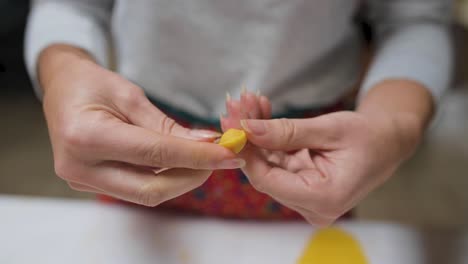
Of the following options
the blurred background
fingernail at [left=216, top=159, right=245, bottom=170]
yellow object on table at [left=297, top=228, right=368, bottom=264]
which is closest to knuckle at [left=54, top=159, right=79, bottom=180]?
fingernail at [left=216, top=159, right=245, bottom=170]

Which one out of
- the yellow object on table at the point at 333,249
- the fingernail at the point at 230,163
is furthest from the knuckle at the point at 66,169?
the yellow object on table at the point at 333,249

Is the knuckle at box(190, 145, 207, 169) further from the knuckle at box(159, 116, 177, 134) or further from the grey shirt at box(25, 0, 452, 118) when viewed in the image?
the grey shirt at box(25, 0, 452, 118)

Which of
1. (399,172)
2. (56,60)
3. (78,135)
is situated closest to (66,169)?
(78,135)

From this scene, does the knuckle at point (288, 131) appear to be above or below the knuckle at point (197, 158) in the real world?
above

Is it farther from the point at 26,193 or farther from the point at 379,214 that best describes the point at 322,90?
the point at 26,193

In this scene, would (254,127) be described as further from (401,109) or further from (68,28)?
(68,28)

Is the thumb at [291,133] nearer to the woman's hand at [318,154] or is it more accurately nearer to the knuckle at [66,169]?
the woman's hand at [318,154]

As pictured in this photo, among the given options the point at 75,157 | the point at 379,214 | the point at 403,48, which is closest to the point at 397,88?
the point at 403,48
